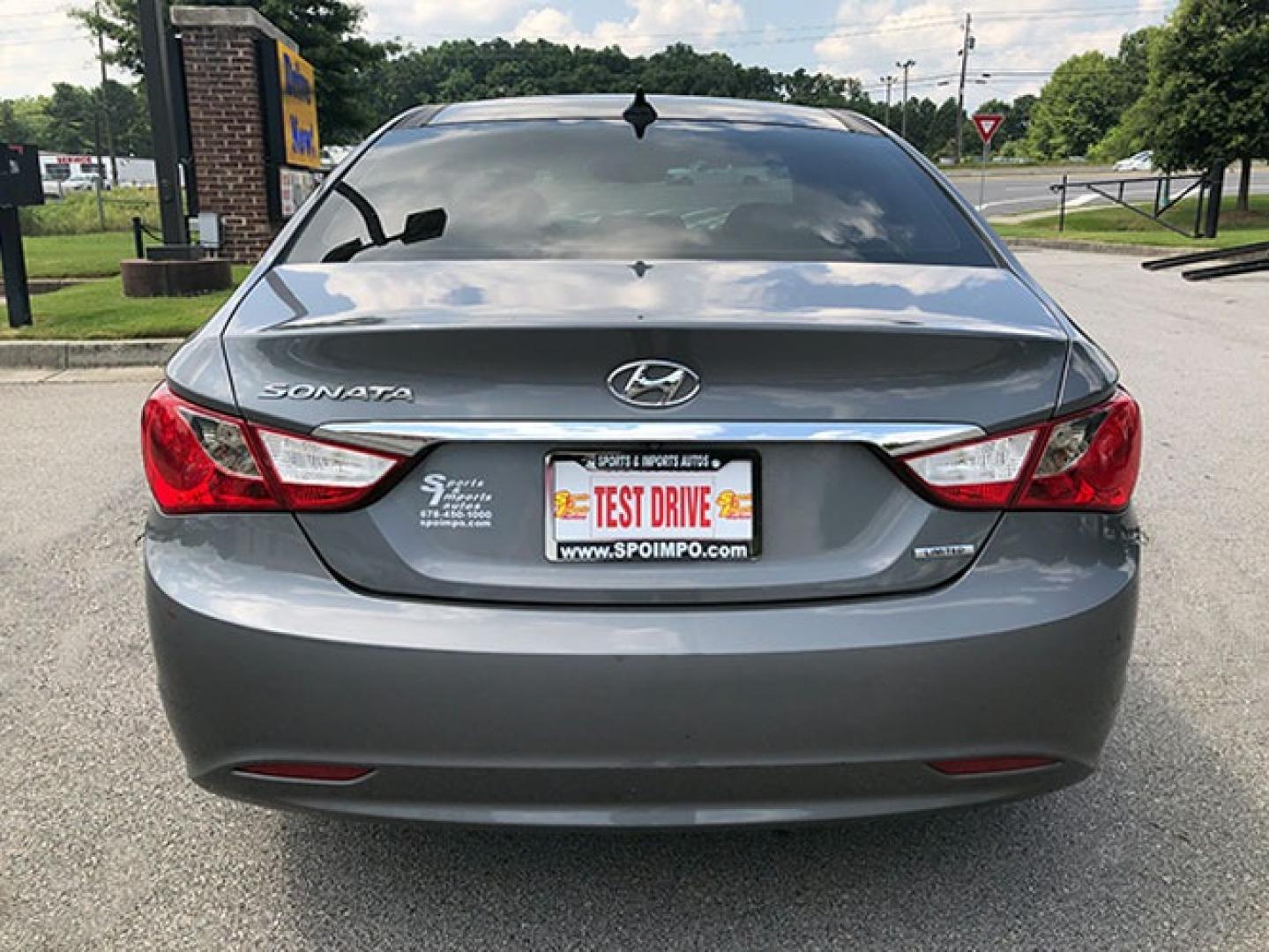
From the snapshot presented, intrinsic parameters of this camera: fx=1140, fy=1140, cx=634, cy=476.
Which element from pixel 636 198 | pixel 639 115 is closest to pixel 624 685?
pixel 636 198

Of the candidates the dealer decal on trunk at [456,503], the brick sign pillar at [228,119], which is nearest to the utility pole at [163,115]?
the brick sign pillar at [228,119]

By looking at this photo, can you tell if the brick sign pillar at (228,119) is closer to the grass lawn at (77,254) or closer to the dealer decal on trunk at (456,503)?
the grass lawn at (77,254)

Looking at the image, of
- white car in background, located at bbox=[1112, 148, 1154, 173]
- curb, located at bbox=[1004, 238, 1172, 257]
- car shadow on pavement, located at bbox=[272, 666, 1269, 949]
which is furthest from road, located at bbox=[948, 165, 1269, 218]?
car shadow on pavement, located at bbox=[272, 666, 1269, 949]

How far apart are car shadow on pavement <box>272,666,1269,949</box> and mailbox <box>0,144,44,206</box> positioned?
332 inches

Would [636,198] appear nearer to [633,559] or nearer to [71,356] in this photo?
[633,559]

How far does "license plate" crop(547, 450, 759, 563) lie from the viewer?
185 cm

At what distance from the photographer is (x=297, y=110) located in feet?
47.5

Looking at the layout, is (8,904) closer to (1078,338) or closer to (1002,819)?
(1002,819)

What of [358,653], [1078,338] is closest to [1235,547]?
[1078,338]

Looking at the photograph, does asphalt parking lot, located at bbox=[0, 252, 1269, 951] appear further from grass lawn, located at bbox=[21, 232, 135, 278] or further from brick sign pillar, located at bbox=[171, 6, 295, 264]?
grass lawn, located at bbox=[21, 232, 135, 278]

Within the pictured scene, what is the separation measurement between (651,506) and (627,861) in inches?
38.0

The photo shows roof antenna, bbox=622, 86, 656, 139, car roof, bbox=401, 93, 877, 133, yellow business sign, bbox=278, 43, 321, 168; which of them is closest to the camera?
roof antenna, bbox=622, 86, 656, 139

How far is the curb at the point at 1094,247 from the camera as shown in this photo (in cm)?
1966

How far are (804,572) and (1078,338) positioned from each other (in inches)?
26.6
